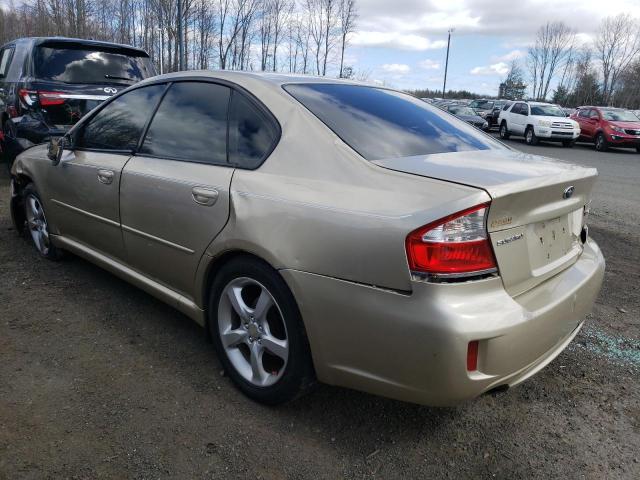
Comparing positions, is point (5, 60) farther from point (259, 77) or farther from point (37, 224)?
point (259, 77)

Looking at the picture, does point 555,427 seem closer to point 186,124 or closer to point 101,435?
point 101,435

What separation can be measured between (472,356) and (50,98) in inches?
253

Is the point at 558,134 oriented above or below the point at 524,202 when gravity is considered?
above

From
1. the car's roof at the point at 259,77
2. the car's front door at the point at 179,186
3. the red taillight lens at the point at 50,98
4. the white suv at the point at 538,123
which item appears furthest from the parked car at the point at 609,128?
the car's front door at the point at 179,186

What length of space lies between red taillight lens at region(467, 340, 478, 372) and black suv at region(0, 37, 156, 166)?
6.02m

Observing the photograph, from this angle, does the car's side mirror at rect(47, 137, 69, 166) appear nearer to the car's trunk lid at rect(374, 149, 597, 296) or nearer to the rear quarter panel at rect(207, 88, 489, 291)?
the rear quarter panel at rect(207, 88, 489, 291)

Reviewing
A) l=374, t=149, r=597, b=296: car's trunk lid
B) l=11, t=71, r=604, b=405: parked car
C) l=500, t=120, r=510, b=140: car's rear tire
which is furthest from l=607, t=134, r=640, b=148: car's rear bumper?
l=374, t=149, r=597, b=296: car's trunk lid

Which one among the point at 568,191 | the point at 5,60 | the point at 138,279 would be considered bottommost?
the point at 138,279

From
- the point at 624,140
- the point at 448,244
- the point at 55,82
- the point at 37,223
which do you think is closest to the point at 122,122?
the point at 37,223

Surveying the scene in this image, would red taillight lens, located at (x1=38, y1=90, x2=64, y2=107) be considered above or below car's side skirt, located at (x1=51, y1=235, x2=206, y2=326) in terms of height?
above

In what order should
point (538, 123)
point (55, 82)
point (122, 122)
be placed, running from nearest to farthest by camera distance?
point (122, 122)
point (55, 82)
point (538, 123)

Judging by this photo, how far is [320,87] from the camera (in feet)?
9.31

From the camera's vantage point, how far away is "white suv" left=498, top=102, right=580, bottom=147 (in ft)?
66.0

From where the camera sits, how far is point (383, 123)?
2.64 meters
